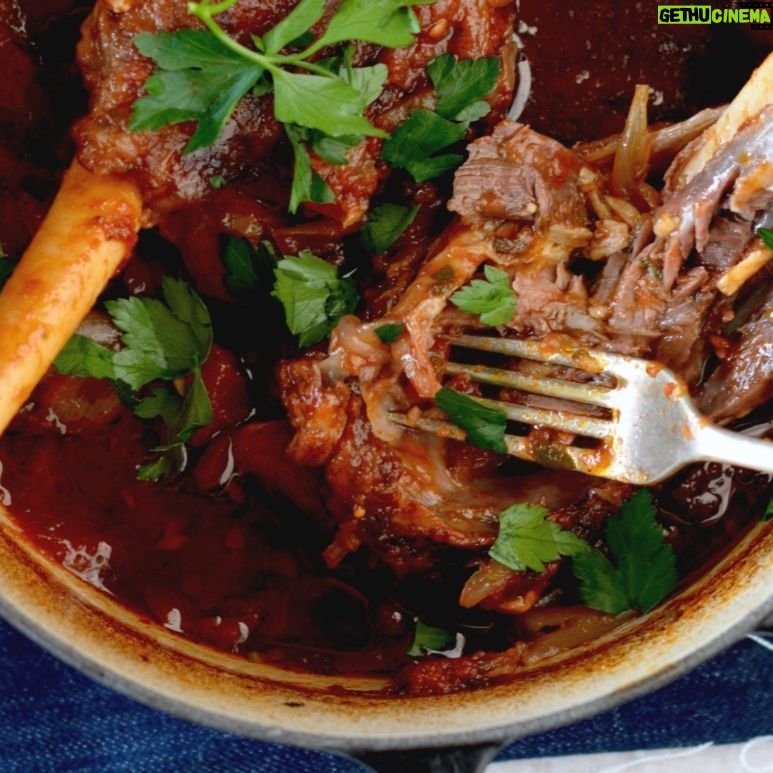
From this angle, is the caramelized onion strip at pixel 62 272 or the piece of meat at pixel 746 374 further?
the piece of meat at pixel 746 374

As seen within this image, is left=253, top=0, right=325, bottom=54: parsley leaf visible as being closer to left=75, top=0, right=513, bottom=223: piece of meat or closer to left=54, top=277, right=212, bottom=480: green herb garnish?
left=75, top=0, right=513, bottom=223: piece of meat

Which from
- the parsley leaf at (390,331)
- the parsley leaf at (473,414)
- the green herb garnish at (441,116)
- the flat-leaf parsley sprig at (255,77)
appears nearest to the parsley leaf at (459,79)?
the green herb garnish at (441,116)

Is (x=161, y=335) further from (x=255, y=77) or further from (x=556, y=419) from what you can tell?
(x=556, y=419)

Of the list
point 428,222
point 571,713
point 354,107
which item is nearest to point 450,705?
point 571,713

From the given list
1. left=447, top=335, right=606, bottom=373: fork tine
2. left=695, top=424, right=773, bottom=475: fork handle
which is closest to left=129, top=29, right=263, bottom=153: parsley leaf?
left=447, top=335, right=606, bottom=373: fork tine

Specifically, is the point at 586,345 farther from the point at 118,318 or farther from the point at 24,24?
the point at 24,24

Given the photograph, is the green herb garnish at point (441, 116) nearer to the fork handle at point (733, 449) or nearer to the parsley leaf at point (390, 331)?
the parsley leaf at point (390, 331)
